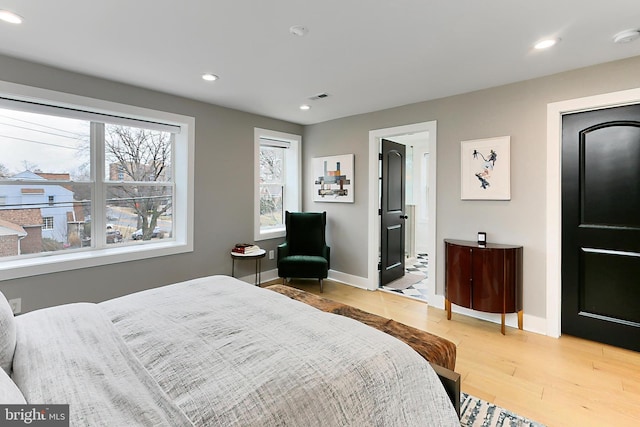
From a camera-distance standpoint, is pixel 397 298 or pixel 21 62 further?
pixel 397 298

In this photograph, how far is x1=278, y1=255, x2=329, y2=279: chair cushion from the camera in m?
4.08

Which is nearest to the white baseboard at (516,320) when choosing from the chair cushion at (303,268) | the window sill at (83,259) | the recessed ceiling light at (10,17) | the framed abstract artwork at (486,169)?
the framed abstract artwork at (486,169)

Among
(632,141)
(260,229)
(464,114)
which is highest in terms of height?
(464,114)

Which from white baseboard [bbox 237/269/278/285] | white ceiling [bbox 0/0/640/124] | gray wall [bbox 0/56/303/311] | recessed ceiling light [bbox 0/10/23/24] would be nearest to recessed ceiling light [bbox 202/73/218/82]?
white ceiling [bbox 0/0/640/124]

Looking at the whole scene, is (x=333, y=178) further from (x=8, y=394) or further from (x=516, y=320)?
(x=8, y=394)

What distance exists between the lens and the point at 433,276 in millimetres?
3596

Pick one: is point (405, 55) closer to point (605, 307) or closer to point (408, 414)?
point (408, 414)

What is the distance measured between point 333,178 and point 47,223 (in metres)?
3.36

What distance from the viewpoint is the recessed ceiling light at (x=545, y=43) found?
7.18ft

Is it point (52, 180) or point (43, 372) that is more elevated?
point (52, 180)

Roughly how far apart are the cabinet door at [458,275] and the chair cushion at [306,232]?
187cm

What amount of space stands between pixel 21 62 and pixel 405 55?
128 inches

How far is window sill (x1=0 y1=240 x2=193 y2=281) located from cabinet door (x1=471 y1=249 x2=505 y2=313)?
3.22 m

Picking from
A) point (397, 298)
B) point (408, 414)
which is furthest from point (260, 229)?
point (408, 414)
